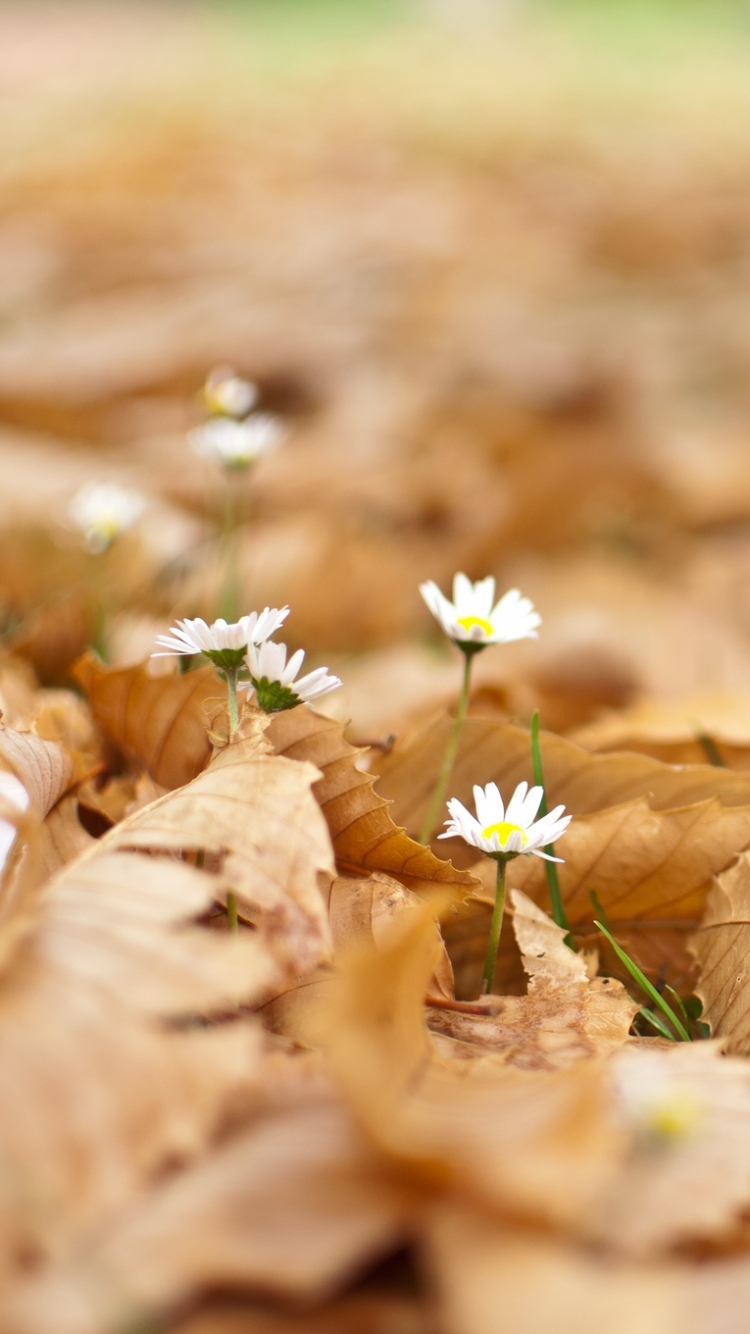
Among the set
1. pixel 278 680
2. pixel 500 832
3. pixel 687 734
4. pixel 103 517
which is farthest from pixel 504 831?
pixel 103 517

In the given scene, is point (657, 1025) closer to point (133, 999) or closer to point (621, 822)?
point (621, 822)

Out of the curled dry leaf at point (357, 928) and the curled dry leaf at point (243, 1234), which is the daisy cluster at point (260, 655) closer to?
the curled dry leaf at point (357, 928)

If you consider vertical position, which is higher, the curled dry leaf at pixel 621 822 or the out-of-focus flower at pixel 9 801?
the out-of-focus flower at pixel 9 801

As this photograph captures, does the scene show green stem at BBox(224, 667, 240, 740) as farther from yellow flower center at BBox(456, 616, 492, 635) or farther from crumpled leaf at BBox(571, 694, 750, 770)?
crumpled leaf at BBox(571, 694, 750, 770)

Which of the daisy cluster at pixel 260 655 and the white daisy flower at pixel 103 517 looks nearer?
the daisy cluster at pixel 260 655

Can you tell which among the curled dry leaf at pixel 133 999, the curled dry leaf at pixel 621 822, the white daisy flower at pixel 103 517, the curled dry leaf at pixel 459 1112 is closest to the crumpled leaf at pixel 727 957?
the curled dry leaf at pixel 621 822

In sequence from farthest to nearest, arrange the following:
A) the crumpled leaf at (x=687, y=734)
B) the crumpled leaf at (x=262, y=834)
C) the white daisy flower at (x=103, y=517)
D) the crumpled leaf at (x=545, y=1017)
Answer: the white daisy flower at (x=103, y=517), the crumpled leaf at (x=687, y=734), the crumpled leaf at (x=545, y=1017), the crumpled leaf at (x=262, y=834)

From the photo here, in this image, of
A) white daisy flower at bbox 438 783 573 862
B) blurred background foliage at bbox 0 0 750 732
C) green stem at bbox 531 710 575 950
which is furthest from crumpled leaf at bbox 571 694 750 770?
white daisy flower at bbox 438 783 573 862
